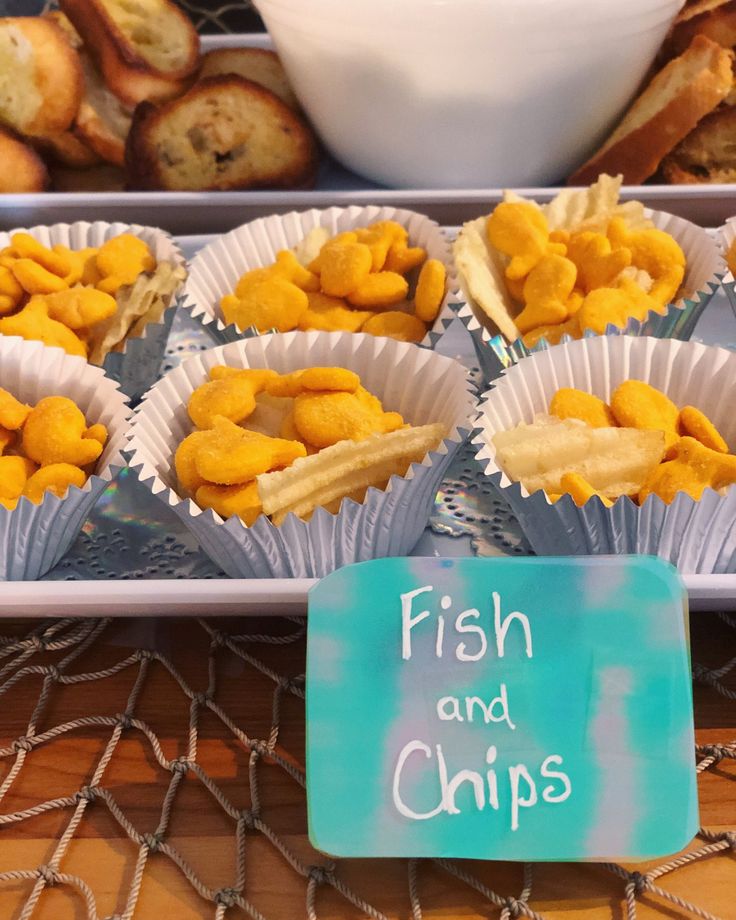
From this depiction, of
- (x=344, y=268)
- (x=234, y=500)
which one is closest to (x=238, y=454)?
(x=234, y=500)

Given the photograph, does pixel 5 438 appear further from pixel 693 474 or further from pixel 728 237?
pixel 728 237

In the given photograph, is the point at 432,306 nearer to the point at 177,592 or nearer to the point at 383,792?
the point at 177,592

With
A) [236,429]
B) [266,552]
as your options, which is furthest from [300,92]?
[266,552]

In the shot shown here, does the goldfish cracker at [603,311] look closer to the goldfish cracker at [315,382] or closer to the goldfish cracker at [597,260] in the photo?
the goldfish cracker at [597,260]

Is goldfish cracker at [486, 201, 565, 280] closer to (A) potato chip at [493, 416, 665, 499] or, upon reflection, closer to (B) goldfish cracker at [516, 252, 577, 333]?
(B) goldfish cracker at [516, 252, 577, 333]

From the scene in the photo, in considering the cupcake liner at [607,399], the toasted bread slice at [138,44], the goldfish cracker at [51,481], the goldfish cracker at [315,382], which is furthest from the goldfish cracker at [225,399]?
the toasted bread slice at [138,44]

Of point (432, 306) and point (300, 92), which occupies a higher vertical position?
point (300, 92)
